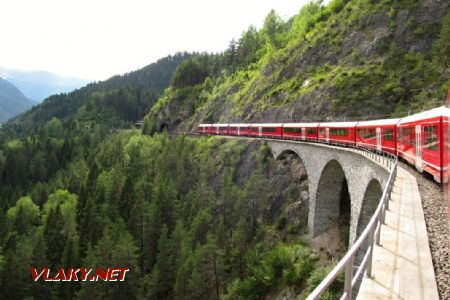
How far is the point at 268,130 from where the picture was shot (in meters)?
54.4

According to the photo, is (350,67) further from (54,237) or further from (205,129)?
(54,237)

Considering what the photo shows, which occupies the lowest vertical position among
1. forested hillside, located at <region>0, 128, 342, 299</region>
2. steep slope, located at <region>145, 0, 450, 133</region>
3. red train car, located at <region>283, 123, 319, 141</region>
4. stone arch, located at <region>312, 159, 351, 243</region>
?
forested hillside, located at <region>0, 128, 342, 299</region>

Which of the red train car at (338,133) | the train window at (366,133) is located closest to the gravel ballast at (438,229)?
the train window at (366,133)

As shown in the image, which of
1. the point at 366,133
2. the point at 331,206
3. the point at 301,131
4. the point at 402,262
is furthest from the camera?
the point at 301,131

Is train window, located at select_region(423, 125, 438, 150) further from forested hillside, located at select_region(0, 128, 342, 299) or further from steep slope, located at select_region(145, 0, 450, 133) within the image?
steep slope, located at select_region(145, 0, 450, 133)

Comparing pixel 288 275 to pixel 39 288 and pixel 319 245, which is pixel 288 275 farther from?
pixel 39 288

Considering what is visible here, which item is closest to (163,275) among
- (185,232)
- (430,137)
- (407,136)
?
(185,232)

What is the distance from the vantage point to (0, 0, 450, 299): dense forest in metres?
43.3

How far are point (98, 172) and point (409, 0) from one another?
70899mm

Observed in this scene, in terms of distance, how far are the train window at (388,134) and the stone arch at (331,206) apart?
9542mm

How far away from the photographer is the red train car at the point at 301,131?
1611 inches

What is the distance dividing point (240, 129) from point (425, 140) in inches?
1900

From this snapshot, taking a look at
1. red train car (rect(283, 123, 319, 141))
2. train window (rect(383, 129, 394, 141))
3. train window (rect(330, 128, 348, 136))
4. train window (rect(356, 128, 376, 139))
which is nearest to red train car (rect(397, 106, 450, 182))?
train window (rect(383, 129, 394, 141))

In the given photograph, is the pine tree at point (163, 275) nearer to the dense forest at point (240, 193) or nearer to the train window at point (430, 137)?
the dense forest at point (240, 193)
